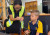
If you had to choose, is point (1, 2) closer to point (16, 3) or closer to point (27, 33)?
point (16, 3)

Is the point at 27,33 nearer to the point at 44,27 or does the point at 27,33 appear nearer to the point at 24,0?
the point at 44,27

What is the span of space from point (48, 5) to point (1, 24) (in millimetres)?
1535

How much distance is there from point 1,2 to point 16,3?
34.2 inches

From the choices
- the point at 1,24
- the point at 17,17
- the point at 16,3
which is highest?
the point at 16,3

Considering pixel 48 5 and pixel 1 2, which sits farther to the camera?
pixel 48 5

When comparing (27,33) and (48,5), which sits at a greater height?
(48,5)

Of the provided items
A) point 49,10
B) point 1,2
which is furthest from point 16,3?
point 49,10

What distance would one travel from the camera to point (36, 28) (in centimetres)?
181

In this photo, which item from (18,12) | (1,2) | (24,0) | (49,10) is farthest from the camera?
(24,0)

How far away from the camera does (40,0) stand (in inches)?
161

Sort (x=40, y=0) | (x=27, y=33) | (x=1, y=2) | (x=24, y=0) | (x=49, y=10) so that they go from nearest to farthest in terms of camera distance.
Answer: (x=27, y=33), (x=1, y=2), (x=49, y=10), (x=40, y=0), (x=24, y=0)

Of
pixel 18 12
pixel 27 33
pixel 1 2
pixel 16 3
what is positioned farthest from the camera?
pixel 1 2

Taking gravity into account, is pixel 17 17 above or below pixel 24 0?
below

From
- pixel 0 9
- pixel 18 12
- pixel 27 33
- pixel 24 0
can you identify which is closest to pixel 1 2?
pixel 0 9
